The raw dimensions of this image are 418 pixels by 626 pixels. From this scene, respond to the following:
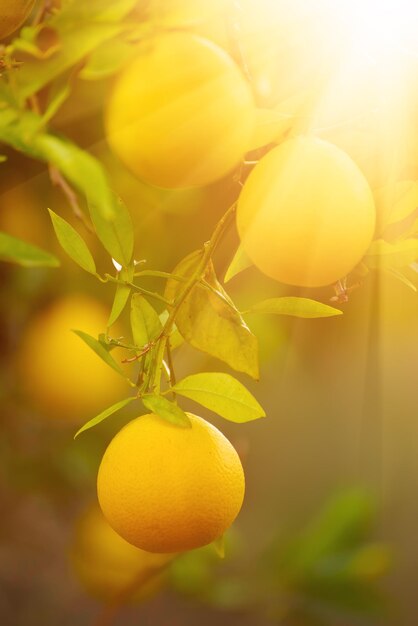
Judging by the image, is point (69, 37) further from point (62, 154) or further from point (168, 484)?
point (168, 484)

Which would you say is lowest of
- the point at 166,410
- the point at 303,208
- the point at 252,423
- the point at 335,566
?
the point at 335,566

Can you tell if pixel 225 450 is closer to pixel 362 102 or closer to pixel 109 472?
pixel 109 472

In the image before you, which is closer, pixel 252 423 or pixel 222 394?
pixel 222 394

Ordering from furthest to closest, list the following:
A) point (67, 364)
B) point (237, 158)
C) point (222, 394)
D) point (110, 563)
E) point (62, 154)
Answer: point (110, 563)
point (67, 364)
point (222, 394)
point (237, 158)
point (62, 154)

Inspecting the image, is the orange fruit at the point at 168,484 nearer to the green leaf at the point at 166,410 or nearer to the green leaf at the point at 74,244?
the green leaf at the point at 166,410

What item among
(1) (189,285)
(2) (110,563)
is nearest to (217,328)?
(1) (189,285)

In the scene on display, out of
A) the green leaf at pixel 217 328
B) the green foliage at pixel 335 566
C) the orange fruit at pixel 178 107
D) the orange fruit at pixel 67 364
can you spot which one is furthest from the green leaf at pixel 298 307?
the green foliage at pixel 335 566

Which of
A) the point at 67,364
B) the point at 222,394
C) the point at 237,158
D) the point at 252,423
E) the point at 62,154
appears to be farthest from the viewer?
the point at 252,423

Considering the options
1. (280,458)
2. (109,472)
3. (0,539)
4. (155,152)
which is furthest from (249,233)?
(280,458)
